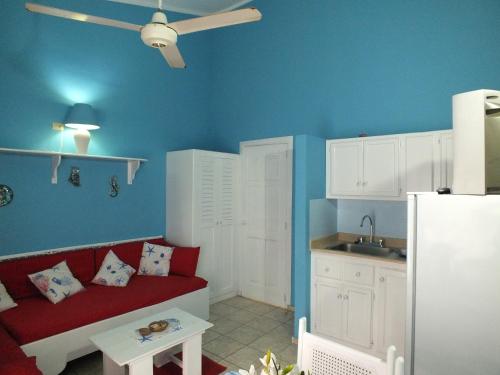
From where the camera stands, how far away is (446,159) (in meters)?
2.58

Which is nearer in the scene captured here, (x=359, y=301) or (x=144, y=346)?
(x=144, y=346)

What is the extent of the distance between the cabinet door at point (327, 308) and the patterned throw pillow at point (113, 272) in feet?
6.18

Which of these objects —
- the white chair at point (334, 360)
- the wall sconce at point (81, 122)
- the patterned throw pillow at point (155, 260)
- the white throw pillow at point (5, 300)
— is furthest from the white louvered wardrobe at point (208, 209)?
the white chair at point (334, 360)

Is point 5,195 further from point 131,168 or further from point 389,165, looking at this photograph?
point 389,165

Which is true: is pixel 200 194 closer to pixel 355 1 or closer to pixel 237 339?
pixel 237 339

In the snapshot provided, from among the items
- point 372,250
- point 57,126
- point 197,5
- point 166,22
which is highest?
point 197,5

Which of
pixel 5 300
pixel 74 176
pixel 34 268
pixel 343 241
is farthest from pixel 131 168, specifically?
pixel 343 241

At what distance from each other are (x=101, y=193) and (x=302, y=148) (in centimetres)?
222

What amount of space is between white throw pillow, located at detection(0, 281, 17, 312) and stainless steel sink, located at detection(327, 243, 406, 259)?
9.12ft

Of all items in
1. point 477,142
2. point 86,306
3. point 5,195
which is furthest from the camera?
point 5,195

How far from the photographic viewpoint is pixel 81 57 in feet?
10.8

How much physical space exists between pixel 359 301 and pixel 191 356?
1491mm

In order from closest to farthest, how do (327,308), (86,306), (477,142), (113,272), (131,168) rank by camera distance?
(477,142) → (86,306) → (327,308) → (113,272) → (131,168)

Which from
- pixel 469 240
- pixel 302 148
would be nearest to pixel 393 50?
pixel 302 148
